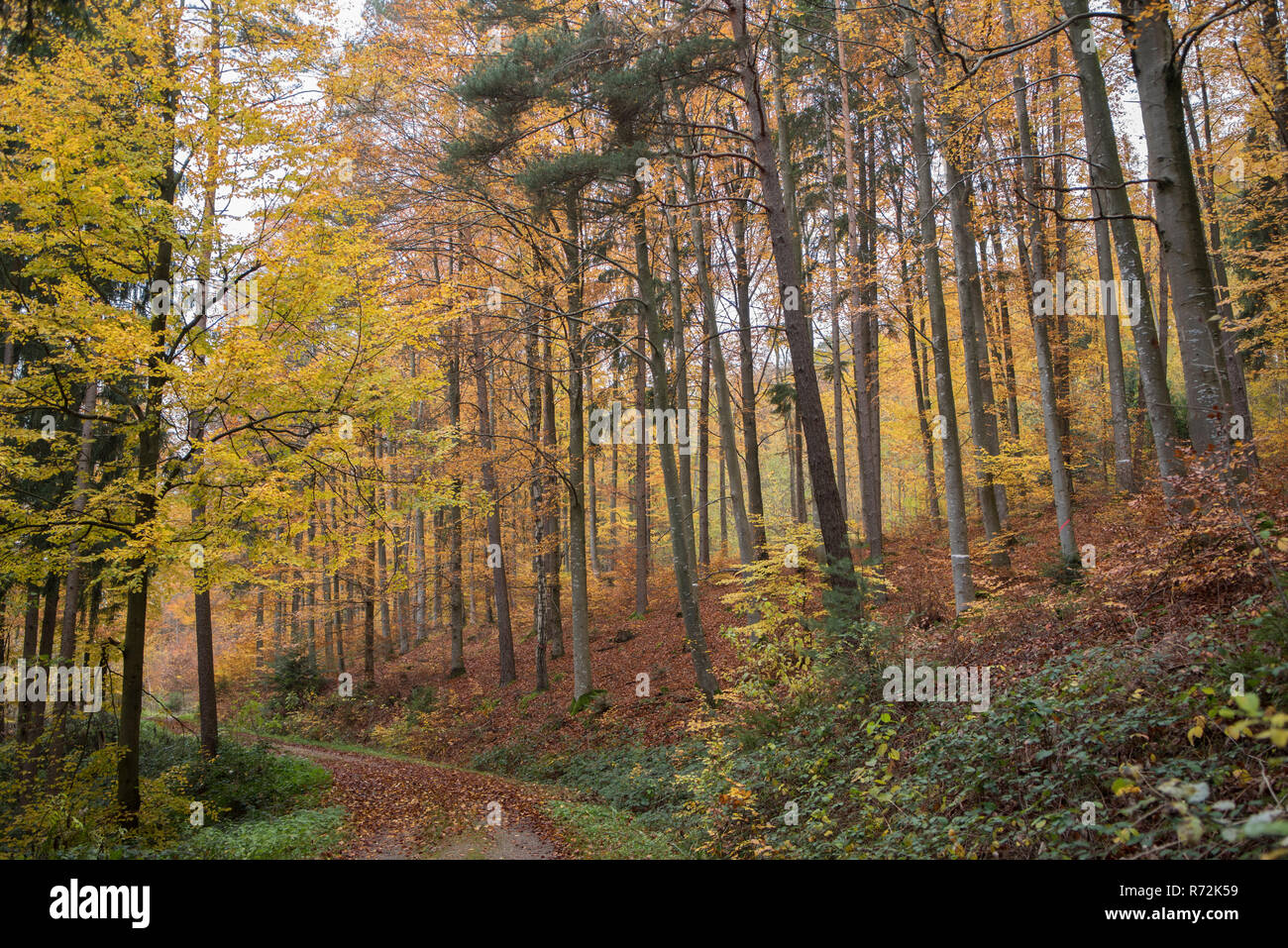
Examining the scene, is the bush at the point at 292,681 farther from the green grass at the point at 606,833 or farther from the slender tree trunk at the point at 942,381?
the slender tree trunk at the point at 942,381

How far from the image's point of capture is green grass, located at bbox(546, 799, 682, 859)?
21.7ft

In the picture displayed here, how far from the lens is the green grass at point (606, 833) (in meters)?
6.61

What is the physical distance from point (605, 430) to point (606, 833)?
10.9 metres

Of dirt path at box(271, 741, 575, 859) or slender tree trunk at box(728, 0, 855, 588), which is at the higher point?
slender tree trunk at box(728, 0, 855, 588)

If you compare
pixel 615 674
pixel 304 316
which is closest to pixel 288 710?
pixel 615 674

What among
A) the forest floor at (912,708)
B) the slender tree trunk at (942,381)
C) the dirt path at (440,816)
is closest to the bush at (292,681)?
the forest floor at (912,708)
